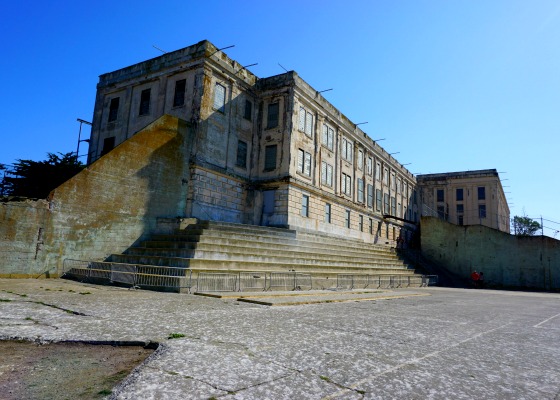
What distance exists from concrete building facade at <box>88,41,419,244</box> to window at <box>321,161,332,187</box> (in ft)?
0.31

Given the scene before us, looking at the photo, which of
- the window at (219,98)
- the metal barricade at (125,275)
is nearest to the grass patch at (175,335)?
the metal barricade at (125,275)

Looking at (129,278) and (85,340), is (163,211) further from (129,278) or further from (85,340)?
(85,340)

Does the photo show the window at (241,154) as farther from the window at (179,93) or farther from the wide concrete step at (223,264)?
the wide concrete step at (223,264)

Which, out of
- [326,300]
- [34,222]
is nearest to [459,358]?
[326,300]

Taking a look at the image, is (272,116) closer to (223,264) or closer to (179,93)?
(179,93)

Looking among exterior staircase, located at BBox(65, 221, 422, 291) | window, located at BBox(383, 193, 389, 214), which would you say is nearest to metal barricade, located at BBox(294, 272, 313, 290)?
exterior staircase, located at BBox(65, 221, 422, 291)

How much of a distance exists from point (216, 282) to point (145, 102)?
58.9 feet

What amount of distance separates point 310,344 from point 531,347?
336cm

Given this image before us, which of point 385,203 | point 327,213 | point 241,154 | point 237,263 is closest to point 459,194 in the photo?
point 385,203

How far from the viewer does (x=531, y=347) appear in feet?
17.8

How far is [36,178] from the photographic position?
73.8 feet

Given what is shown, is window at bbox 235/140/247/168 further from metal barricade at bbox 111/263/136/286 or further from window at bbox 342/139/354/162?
metal barricade at bbox 111/263/136/286

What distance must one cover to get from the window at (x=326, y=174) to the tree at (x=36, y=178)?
58.5 feet

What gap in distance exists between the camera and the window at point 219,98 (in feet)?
79.6
